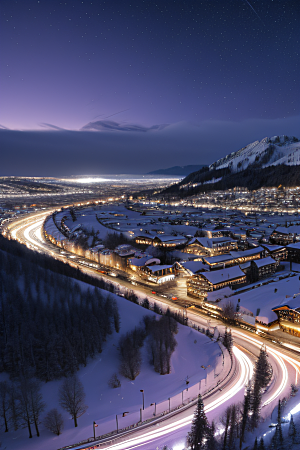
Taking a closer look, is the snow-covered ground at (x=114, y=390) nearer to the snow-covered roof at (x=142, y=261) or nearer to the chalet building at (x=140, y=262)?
the chalet building at (x=140, y=262)

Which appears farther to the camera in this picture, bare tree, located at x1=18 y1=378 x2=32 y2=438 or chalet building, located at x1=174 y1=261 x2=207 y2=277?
chalet building, located at x1=174 y1=261 x2=207 y2=277

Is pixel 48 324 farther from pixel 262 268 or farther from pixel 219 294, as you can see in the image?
pixel 262 268

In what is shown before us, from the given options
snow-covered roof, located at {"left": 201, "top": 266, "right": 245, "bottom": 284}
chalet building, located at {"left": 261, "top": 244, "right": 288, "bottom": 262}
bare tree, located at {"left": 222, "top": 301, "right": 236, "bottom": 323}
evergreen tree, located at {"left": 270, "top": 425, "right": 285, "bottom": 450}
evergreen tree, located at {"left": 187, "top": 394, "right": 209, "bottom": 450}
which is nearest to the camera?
evergreen tree, located at {"left": 187, "top": 394, "right": 209, "bottom": 450}

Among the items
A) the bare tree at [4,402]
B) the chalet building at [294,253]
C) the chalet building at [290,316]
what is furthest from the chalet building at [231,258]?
the bare tree at [4,402]

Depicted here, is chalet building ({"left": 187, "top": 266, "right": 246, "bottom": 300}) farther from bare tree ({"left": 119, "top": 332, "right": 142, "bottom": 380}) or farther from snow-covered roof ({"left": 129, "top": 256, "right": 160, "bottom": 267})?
bare tree ({"left": 119, "top": 332, "right": 142, "bottom": 380})

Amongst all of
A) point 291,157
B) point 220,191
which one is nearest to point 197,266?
point 220,191

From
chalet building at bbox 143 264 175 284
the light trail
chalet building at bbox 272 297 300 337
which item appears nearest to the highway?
the light trail
